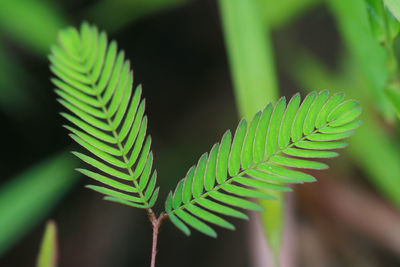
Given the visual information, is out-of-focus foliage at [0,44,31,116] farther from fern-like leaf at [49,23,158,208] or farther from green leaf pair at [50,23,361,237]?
green leaf pair at [50,23,361,237]

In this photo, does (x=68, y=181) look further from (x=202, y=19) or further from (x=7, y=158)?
(x=202, y=19)

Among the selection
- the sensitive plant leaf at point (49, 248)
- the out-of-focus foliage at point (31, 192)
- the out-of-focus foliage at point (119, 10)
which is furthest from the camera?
the out-of-focus foliage at point (119, 10)

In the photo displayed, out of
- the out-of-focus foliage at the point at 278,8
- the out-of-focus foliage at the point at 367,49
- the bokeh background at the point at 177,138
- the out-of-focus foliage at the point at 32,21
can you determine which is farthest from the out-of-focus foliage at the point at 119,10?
the out-of-focus foliage at the point at 367,49

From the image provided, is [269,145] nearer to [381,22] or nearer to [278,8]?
[381,22]

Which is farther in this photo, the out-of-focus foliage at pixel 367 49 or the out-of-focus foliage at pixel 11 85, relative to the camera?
the out-of-focus foliage at pixel 11 85

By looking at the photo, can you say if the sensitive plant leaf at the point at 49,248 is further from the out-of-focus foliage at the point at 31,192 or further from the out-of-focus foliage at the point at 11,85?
the out-of-focus foliage at the point at 11,85

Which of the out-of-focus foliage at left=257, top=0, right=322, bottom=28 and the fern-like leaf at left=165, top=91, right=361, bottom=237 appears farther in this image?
the out-of-focus foliage at left=257, top=0, right=322, bottom=28

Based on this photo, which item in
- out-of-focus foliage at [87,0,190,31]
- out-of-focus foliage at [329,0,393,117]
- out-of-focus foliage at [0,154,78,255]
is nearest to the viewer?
out-of-focus foliage at [329,0,393,117]

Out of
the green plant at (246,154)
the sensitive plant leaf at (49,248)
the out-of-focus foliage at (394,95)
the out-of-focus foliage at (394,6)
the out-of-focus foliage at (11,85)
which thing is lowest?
the sensitive plant leaf at (49,248)

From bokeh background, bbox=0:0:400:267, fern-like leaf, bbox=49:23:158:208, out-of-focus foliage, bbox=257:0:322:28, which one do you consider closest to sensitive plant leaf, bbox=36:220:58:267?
fern-like leaf, bbox=49:23:158:208
